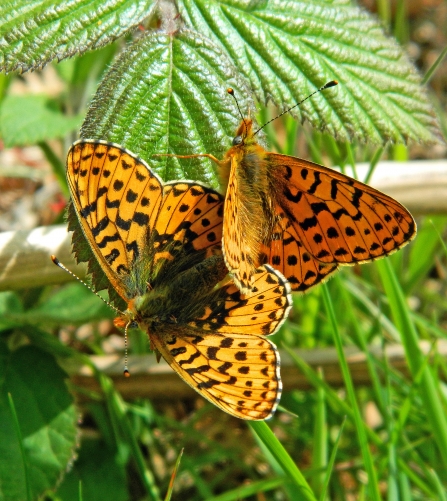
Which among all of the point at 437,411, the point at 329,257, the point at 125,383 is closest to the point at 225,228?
the point at 329,257

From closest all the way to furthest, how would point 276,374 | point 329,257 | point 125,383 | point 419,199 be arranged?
point 276,374
point 329,257
point 419,199
point 125,383

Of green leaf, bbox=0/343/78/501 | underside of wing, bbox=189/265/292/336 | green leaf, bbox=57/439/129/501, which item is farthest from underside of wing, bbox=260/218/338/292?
green leaf, bbox=57/439/129/501

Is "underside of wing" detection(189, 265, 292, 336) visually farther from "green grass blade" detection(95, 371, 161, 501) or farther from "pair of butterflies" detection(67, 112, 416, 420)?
"green grass blade" detection(95, 371, 161, 501)

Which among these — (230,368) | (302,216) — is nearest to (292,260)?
(302,216)

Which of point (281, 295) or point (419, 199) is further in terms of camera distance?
point (419, 199)

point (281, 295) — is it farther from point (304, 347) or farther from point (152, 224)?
point (304, 347)

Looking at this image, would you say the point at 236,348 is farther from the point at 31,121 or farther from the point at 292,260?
the point at 31,121
